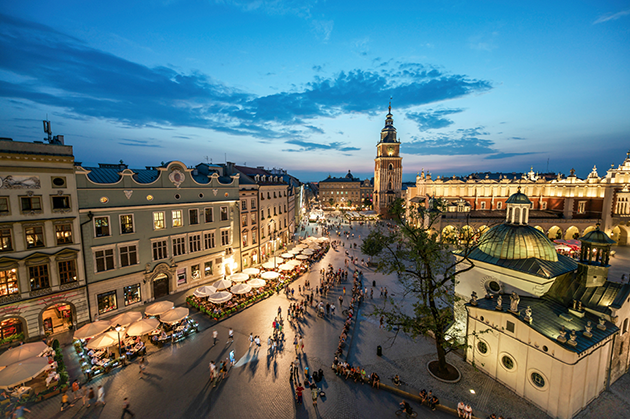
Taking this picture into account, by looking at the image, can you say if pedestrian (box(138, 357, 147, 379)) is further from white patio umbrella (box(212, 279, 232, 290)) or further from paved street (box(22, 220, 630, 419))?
white patio umbrella (box(212, 279, 232, 290))

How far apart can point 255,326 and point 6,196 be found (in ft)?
69.1

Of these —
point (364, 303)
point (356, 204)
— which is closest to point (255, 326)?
point (364, 303)

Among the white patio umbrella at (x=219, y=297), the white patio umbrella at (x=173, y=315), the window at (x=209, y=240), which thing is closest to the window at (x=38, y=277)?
the white patio umbrella at (x=173, y=315)

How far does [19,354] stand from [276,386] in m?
15.7

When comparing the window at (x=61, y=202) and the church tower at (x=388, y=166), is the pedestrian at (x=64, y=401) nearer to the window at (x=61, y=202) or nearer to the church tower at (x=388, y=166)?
the window at (x=61, y=202)

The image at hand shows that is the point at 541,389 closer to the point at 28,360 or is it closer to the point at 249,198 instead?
the point at 28,360

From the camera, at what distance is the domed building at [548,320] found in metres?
14.2

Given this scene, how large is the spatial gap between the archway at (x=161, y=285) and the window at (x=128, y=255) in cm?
296

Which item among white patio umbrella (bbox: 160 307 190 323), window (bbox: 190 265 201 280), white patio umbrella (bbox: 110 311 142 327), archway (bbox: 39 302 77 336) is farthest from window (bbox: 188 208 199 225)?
archway (bbox: 39 302 77 336)

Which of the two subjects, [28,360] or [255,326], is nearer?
[28,360]

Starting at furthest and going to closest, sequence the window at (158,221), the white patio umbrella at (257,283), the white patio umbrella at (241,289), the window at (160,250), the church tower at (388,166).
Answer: the church tower at (388,166) < the white patio umbrella at (257,283) < the window at (160,250) < the window at (158,221) < the white patio umbrella at (241,289)

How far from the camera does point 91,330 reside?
1902cm

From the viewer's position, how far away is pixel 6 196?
18.7 m

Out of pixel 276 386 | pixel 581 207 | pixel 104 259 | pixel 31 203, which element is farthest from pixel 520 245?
pixel 581 207
